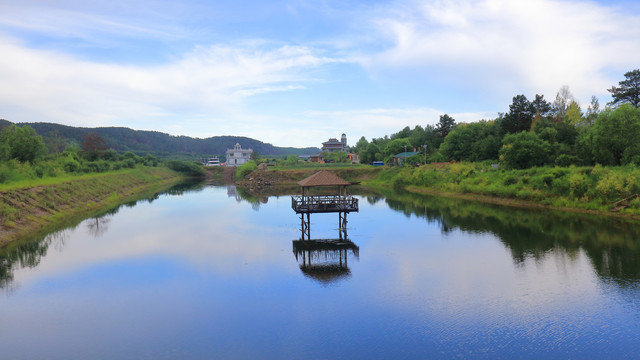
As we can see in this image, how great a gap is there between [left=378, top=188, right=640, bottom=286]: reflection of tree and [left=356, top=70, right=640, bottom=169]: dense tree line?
40.0ft

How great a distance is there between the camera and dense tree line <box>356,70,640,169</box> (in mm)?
50625

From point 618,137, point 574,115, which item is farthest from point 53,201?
point 574,115

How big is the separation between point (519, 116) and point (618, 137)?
88.7 feet

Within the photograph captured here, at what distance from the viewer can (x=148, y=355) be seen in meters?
15.7

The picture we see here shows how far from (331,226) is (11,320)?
27788mm

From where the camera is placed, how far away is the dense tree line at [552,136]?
166 feet

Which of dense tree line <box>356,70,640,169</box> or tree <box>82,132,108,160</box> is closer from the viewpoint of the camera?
dense tree line <box>356,70,640,169</box>

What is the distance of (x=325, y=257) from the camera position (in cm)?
2983

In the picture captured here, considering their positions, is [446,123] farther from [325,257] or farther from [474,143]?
[325,257]

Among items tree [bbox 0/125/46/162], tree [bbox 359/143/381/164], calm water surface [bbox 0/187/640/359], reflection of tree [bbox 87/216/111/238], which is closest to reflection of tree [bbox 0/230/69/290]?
calm water surface [bbox 0/187/640/359]

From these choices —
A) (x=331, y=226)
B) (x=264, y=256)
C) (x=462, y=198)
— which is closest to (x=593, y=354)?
(x=264, y=256)

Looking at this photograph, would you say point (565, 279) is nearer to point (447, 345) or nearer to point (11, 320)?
point (447, 345)

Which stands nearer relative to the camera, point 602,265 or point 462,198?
point 602,265

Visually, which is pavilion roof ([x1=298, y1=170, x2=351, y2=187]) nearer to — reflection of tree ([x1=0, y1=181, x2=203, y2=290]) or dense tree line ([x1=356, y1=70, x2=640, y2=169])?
reflection of tree ([x1=0, y1=181, x2=203, y2=290])
